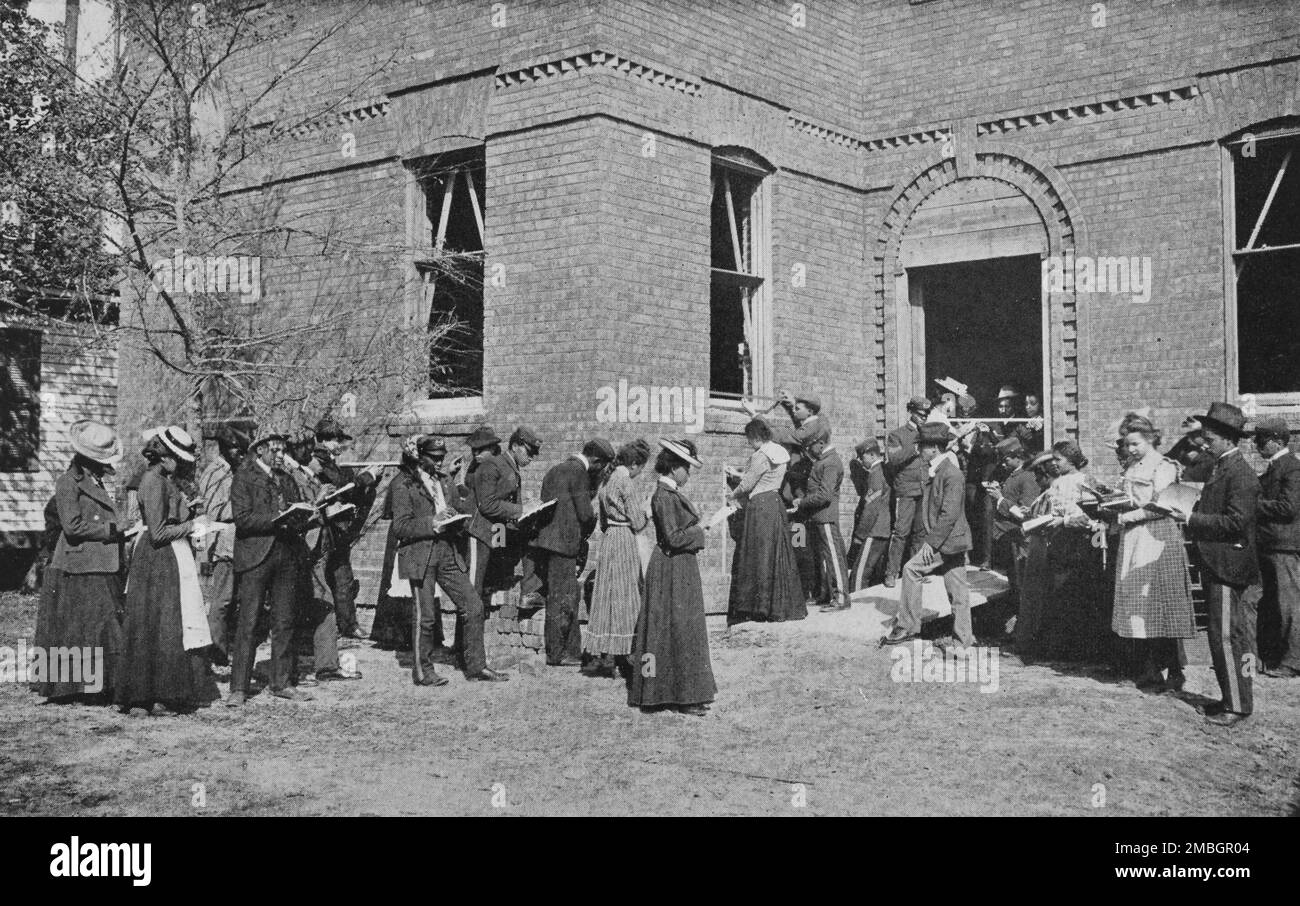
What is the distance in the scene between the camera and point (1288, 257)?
11.3 meters

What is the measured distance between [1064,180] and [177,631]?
29.8 feet

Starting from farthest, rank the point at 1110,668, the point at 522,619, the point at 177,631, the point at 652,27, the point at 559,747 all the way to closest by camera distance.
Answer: the point at 652,27, the point at 522,619, the point at 1110,668, the point at 177,631, the point at 559,747

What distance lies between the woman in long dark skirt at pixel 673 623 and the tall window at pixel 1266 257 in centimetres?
643

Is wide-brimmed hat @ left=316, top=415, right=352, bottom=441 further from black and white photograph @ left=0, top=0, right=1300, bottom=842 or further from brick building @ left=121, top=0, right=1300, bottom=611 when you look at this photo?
brick building @ left=121, top=0, right=1300, bottom=611

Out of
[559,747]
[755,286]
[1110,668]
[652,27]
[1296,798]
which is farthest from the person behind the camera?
[755,286]

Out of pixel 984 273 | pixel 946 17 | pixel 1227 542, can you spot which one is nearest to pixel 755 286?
pixel 946 17

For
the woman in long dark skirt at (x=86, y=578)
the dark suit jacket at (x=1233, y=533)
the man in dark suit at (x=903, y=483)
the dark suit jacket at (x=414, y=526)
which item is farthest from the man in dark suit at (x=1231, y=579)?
the woman in long dark skirt at (x=86, y=578)

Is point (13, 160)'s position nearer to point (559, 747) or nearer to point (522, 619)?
point (522, 619)

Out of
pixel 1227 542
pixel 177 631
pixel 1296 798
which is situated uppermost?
pixel 1227 542

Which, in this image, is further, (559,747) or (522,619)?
(522,619)

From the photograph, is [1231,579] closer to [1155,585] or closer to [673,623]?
[1155,585]

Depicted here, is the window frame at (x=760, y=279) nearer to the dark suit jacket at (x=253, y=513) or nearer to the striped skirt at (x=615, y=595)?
the striped skirt at (x=615, y=595)

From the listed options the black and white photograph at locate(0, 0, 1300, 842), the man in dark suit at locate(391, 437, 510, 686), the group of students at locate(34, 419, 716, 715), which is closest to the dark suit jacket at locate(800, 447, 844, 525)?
the black and white photograph at locate(0, 0, 1300, 842)

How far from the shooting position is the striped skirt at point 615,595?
8.59m
